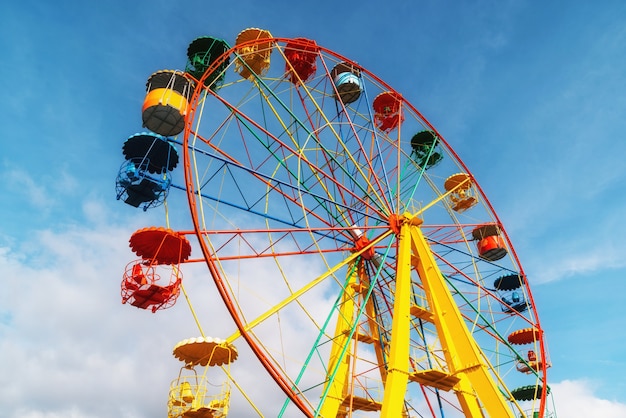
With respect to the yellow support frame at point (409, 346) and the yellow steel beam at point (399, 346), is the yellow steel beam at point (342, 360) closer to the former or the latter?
the yellow support frame at point (409, 346)

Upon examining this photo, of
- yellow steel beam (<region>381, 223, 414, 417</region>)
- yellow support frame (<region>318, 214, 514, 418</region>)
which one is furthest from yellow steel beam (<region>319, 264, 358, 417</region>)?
yellow steel beam (<region>381, 223, 414, 417</region>)

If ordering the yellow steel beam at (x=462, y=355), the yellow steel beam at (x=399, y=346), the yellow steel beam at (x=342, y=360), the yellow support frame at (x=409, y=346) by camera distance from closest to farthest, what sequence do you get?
the yellow steel beam at (x=399, y=346), the yellow support frame at (x=409, y=346), the yellow steel beam at (x=462, y=355), the yellow steel beam at (x=342, y=360)

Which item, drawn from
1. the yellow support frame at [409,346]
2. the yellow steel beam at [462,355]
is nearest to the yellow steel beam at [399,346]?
the yellow support frame at [409,346]

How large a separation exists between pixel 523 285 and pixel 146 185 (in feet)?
46.2

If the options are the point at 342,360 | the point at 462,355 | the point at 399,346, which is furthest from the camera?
the point at 342,360

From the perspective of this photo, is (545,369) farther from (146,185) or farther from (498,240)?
(146,185)

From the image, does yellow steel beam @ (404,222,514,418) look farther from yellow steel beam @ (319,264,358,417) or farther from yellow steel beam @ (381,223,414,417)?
yellow steel beam @ (319,264,358,417)

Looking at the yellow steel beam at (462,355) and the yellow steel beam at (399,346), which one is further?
the yellow steel beam at (462,355)

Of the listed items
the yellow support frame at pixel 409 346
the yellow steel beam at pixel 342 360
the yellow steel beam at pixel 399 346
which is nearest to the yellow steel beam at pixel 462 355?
the yellow support frame at pixel 409 346

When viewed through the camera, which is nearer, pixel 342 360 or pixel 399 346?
pixel 399 346

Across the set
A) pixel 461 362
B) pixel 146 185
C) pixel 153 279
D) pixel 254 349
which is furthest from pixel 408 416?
pixel 146 185

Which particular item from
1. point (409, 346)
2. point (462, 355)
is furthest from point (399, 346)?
point (462, 355)

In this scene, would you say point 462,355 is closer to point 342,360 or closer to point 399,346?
point 399,346

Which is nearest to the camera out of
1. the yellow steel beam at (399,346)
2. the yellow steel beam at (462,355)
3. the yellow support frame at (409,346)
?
the yellow steel beam at (399,346)
